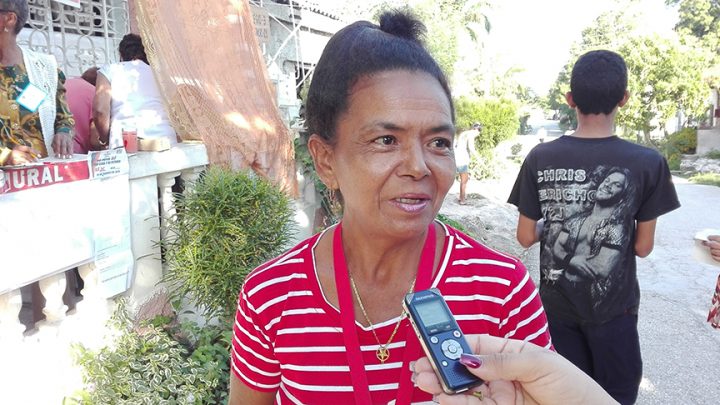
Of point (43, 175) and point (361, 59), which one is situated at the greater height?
point (361, 59)

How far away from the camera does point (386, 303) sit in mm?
1623

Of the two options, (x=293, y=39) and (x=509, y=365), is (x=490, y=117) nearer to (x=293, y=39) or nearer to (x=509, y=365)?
(x=293, y=39)

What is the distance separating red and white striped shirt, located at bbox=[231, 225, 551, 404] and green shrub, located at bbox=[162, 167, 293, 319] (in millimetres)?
1987

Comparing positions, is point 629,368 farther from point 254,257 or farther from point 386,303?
point 254,257

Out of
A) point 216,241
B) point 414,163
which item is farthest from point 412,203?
point 216,241

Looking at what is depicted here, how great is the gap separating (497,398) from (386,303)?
1.57 feet

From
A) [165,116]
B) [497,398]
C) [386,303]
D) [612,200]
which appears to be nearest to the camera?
[497,398]

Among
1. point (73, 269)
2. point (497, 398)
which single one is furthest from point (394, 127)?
point (73, 269)

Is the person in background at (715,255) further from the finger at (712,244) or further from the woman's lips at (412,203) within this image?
the woman's lips at (412,203)

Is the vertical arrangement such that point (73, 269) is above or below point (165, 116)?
below

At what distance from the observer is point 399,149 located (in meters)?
1.49

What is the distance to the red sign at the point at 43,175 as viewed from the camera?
2.50 m

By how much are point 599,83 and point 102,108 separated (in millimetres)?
3275

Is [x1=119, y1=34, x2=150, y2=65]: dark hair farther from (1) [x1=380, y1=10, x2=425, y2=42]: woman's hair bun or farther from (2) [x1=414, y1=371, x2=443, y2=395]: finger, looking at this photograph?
(2) [x1=414, y1=371, x2=443, y2=395]: finger
